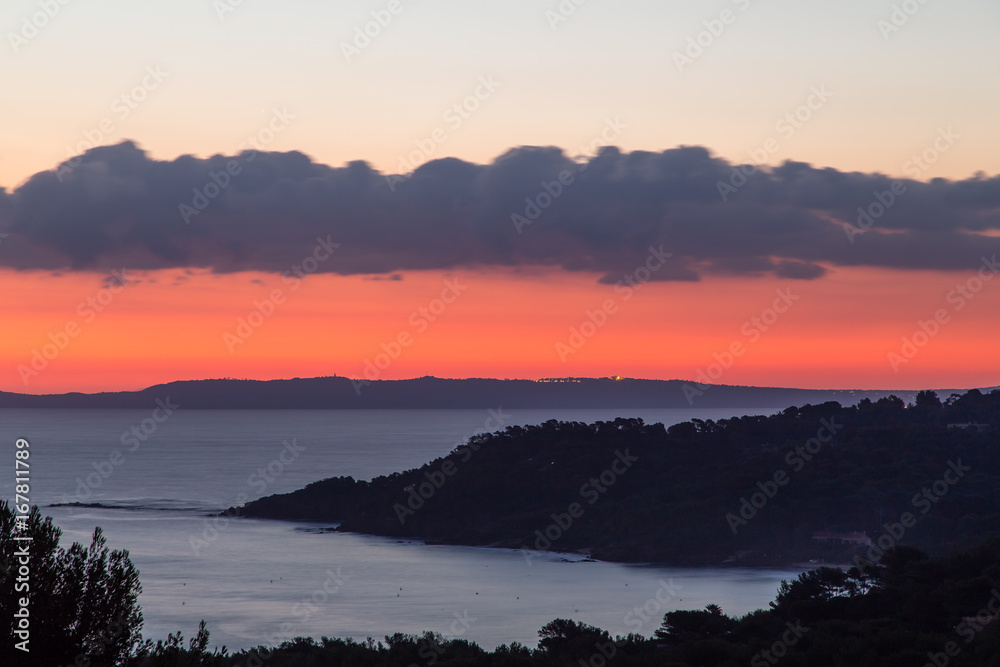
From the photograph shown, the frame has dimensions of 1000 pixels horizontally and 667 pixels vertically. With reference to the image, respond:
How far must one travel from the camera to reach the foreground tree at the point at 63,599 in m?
11.4

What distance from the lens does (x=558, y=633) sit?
35.9m

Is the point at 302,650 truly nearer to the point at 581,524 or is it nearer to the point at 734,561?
the point at 734,561

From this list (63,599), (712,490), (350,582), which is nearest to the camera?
(63,599)

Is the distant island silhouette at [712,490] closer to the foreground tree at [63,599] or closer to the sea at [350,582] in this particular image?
the sea at [350,582]

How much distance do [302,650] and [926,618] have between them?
806 inches

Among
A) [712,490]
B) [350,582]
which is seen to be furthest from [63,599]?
[712,490]

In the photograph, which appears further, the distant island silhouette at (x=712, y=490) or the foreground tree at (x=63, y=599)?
the distant island silhouette at (x=712, y=490)

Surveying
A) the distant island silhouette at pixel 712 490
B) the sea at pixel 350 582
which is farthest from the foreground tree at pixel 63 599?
the distant island silhouette at pixel 712 490

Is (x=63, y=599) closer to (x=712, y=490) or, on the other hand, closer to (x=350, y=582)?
(x=350, y=582)

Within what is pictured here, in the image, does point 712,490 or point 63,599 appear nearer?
point 63,599

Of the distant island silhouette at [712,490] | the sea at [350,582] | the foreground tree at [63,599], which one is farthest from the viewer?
the distant island silhouette at [712,490]

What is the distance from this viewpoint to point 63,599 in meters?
11.9

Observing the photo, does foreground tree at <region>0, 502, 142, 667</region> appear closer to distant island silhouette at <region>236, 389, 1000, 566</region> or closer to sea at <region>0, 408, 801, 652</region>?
sea at <region>0, 408, 801, 652</region>

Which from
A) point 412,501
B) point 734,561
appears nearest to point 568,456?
point 412,501
